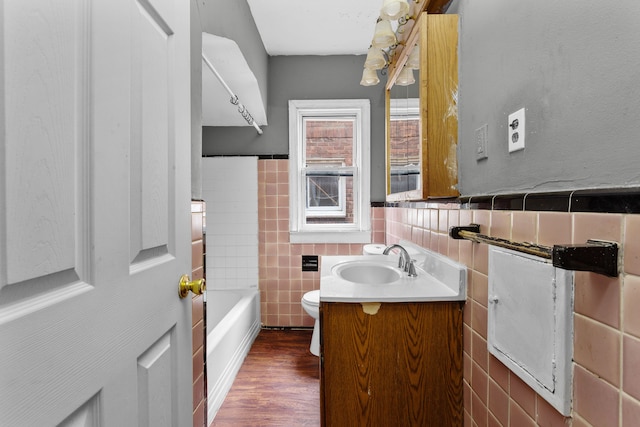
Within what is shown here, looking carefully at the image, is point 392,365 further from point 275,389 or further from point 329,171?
point 329,171

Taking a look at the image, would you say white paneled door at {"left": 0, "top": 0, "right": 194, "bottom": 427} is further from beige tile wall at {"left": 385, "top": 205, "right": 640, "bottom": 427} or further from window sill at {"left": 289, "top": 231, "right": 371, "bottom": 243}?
window sill at {"left": 289, "top": 231, "right": 371, "bottom": 243}

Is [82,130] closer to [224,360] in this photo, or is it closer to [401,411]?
[401,411]

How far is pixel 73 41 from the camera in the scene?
0.45 metres

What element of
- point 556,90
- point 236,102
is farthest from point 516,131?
point 236,102

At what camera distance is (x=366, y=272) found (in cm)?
179

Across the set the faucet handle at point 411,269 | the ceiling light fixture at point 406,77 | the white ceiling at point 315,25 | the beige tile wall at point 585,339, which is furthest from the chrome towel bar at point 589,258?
the white ceiling at point 315,25

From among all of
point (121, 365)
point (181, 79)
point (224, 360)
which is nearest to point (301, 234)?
point (224, 360)

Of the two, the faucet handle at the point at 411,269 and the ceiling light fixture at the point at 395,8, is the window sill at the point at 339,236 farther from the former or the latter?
the ceiling light fixture at the point at 395,8

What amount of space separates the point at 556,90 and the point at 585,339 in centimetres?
54

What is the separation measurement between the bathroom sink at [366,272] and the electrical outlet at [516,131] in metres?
0.97

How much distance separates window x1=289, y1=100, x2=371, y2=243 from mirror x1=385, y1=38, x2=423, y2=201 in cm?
63

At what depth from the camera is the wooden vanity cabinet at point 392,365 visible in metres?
1.15

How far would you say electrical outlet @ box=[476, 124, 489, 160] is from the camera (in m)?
1.02

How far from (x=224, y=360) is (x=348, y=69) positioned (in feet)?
8.02
